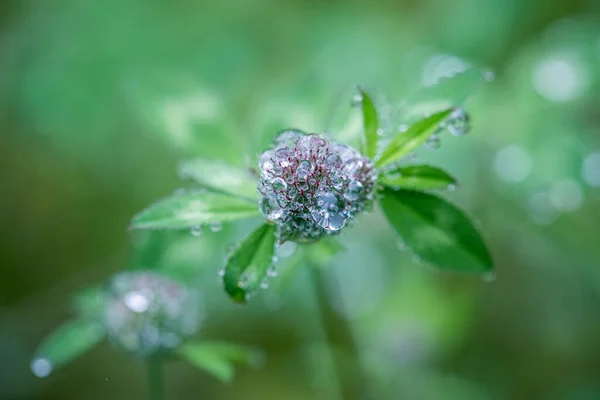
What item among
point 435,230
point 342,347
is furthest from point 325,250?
point 342,347

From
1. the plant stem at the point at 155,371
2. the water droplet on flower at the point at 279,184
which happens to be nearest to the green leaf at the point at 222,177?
the water droplet on flower at the point at 279,184

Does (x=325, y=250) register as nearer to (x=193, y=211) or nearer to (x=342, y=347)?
(x=193, y=211)

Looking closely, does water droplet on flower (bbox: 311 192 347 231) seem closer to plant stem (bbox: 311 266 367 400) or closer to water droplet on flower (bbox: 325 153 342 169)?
water droplet on flower (bbox: 325 153 342 169)

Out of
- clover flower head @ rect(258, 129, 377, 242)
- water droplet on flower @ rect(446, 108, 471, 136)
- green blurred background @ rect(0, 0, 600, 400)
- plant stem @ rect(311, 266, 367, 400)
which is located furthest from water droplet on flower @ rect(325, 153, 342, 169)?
plant stem @ rect(311, 266, 367, 400)

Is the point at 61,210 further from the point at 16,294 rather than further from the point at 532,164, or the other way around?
the point at 532,164

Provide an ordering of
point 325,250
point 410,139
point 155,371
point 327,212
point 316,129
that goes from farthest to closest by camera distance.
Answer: point 155,371 < point 316,129 < point 325,250 < point 410,139 < point 327,212

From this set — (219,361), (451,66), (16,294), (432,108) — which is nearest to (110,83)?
(16,294)
